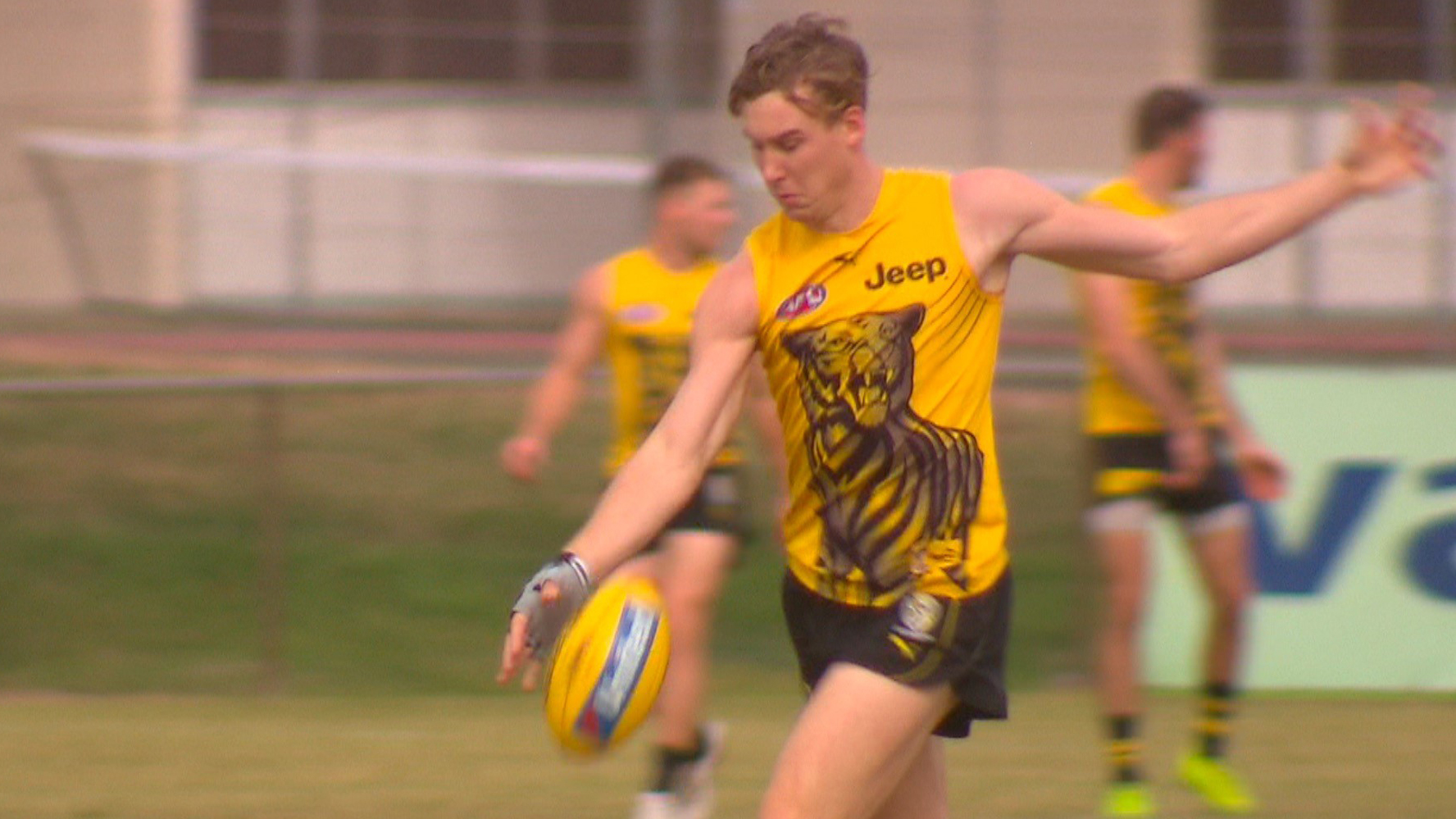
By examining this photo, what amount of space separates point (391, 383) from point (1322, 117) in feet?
33.5

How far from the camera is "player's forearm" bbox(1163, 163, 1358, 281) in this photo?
4.53 meters

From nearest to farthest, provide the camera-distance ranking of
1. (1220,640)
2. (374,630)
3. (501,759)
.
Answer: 1. (1220,640)
2. (501,759)
3. (374,630)

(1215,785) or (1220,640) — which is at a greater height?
(1220,640)

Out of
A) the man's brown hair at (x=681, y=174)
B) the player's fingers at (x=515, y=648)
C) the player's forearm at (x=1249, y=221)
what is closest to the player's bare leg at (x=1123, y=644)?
the man's brown hair at (x=681, y=174)

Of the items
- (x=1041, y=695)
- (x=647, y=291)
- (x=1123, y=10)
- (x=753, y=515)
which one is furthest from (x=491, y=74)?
(x=647, y=291)

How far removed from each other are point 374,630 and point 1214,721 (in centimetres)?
484

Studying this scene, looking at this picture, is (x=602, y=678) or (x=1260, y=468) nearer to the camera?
(x=602, y=678)

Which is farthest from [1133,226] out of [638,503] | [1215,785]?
[1215,785]

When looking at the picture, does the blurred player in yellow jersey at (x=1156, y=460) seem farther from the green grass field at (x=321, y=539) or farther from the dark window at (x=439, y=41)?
the dark window at (x=439, y=41)

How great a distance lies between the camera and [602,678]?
14.0 feet

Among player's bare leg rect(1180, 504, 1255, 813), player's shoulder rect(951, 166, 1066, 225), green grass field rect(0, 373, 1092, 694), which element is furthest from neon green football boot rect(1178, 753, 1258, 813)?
player's shoulder rect(951, 166, 1066, 225)

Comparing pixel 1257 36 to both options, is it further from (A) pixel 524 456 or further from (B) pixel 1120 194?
(A) pixel 524 456

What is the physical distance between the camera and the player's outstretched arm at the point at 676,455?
4328mm

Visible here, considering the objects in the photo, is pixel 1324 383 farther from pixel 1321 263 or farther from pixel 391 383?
pixel 1321 263
